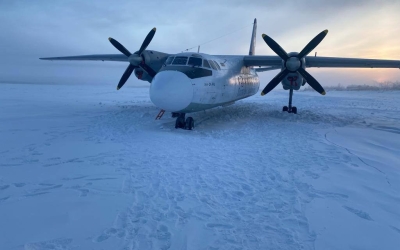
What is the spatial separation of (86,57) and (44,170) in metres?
15.9

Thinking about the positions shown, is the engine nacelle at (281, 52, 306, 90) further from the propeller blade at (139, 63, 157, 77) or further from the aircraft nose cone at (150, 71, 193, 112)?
the propeller blade at (139, 63, 157, 77)

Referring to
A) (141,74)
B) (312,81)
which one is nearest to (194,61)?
(141,74)

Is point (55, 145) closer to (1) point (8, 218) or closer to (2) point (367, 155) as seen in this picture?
(1) point (8, 218)

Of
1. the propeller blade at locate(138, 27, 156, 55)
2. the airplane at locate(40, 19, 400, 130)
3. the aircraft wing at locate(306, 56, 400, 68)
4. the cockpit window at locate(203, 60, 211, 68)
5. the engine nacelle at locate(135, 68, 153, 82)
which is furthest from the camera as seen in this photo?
the engine nacelle at locate(135, 68, 153, 82)

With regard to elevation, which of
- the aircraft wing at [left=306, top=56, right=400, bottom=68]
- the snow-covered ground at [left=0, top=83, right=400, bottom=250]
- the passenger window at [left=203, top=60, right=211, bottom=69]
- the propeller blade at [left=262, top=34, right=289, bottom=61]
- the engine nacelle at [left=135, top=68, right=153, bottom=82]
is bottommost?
the snow-covered ground at [left=0, top=83, right=400, bottom=250]

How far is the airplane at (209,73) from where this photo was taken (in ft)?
30.6

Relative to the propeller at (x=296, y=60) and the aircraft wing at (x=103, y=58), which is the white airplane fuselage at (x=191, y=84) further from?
the aircraft wing at (x=103, y=58)

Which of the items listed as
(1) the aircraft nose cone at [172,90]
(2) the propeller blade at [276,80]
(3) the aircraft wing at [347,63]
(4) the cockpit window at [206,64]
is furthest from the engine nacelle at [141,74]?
(3) the aircraft wing at [347,63]

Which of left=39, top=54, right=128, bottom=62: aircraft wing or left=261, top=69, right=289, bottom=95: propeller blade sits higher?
left=39, top=54, right=128, bottom=62: aircraft wing

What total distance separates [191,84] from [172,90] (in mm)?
908

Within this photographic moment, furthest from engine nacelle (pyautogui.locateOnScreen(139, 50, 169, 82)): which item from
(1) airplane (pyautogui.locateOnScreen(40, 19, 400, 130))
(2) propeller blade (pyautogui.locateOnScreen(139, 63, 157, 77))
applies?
(2) propeller blade (pyautogui.locateOnScreen(139, 63, 157, 77))

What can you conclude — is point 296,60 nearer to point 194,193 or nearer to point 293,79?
point 293,79

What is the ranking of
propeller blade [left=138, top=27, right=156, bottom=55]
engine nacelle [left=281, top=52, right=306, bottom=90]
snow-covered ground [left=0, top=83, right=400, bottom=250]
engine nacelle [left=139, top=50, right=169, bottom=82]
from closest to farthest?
snow-covered ground [left=0, top=83, right=400, bottom=250] → engine nacelle [left=281, top=52, right=306, bottom=90] → propeller blade [left=138, top=27, right=156, bottom=55] → engine nacelle [left=139, top=50, right=169, bottom=82]

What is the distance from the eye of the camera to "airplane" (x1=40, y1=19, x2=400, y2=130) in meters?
9.33
